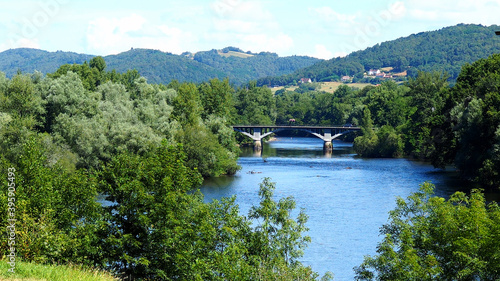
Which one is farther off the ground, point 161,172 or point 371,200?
point 161,172

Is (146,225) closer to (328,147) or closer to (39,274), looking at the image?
(39,274)

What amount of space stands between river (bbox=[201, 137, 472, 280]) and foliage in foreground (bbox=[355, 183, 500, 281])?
6159 mm

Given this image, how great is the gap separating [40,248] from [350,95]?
13624cm

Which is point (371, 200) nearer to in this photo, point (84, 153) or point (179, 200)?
point (84, 153)

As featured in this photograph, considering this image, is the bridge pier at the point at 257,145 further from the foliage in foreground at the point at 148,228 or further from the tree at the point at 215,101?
the foliage in foreground at the point at 148,228

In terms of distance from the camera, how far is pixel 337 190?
172ft

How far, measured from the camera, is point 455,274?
2127cm

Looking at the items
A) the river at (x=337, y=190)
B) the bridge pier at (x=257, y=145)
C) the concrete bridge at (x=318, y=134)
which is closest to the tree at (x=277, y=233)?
Answer: the river at (x=337, y=190)

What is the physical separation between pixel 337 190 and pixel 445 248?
101 feet

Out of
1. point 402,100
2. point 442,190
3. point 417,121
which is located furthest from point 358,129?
point 442,190

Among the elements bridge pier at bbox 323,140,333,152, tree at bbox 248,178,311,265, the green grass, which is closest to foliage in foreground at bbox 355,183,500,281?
tree at bbox 248,178,311,265

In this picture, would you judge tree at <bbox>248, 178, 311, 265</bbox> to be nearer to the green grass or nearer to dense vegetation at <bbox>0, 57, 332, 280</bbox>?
dense vegetation at <bbox>0, 57, 332, 280</bbox>

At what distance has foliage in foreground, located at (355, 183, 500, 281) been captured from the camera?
811 inches

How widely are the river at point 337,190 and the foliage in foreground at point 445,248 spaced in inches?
242
